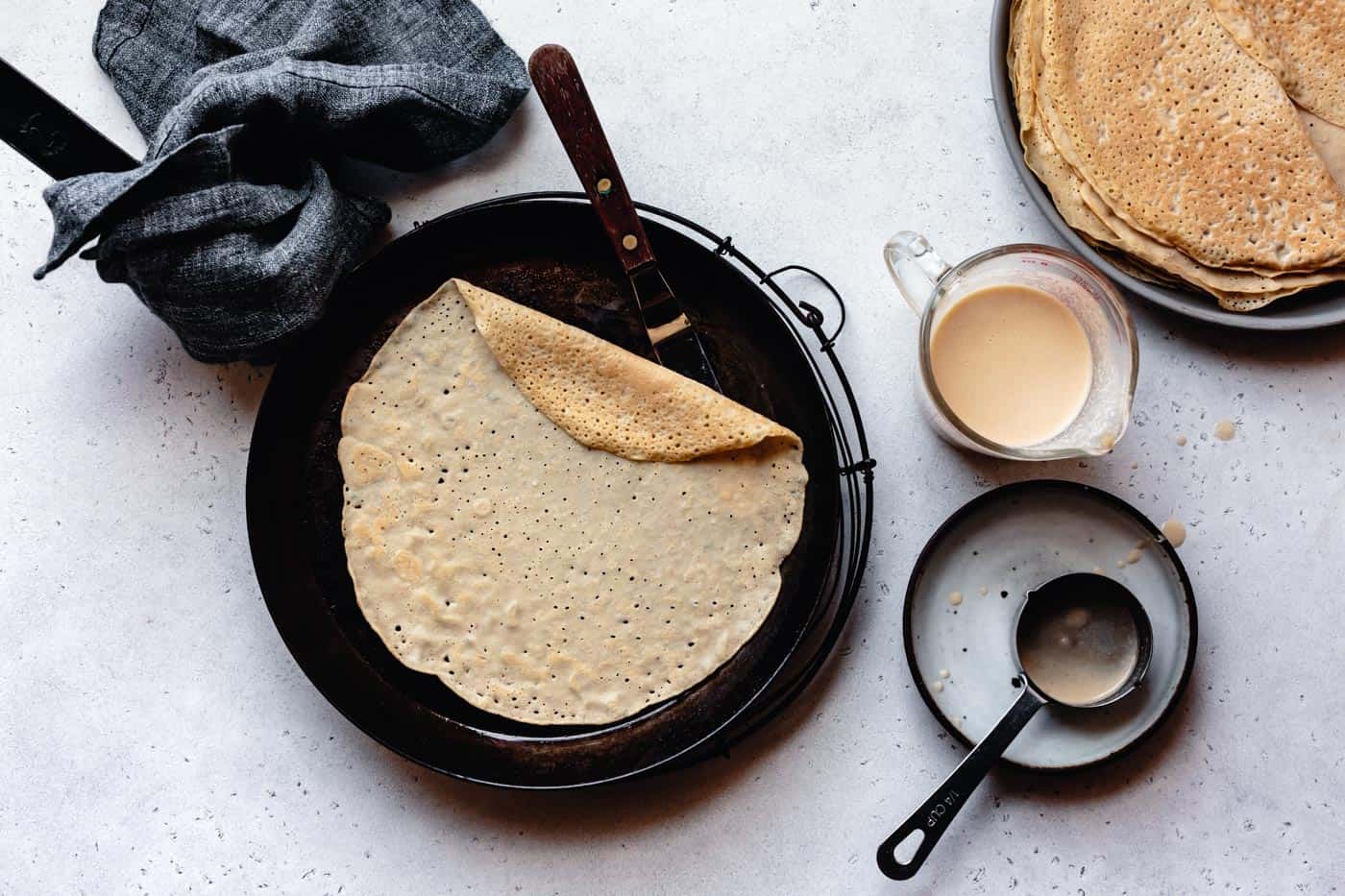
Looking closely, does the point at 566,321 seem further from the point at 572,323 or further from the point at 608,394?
the point at 608,394

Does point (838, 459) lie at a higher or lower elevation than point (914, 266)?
lower

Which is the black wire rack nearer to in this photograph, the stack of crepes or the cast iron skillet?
the cast iron skillet

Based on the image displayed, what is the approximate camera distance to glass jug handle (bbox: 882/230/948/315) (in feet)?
A: 3.60

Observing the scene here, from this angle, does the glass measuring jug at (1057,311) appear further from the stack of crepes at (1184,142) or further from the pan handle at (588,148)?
the pan handle at (588,148)

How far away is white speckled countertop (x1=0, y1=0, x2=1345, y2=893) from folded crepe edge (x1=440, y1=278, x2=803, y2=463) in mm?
199

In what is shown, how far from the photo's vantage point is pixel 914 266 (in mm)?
1159

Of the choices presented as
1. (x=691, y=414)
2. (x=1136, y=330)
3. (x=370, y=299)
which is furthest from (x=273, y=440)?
(x=1136, y=330)

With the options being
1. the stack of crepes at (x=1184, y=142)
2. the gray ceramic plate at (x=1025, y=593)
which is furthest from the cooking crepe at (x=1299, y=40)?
the gray ceramic plate at (x=1025, y=593)

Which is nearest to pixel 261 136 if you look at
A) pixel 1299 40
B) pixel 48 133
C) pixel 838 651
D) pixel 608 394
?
pixel 48 133

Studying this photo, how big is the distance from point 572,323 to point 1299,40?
94 centimetres

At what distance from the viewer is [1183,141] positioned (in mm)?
1153

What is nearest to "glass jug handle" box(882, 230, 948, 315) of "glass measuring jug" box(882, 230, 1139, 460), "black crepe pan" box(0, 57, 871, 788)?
"glass measuring jug" box(882, 230, 1139, 460)

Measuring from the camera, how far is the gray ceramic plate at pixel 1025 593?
1143mm

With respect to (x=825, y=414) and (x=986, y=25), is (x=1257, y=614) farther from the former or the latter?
(x=986, y=25)
